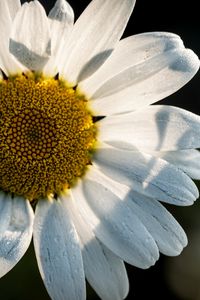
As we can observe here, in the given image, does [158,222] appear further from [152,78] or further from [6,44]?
[6,44]

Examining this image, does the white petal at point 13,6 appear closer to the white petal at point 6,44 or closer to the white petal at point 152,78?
the white petal at point 6,44

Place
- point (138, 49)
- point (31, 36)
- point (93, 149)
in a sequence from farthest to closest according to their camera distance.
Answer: point (93, 149)
point (138, 49)
point (31, 36)

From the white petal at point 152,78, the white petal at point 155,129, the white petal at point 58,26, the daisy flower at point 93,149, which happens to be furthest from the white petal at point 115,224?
the white petal at point 58,26

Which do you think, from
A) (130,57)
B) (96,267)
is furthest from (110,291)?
(130,57)

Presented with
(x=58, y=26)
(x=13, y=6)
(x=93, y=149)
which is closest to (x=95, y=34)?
(x=58, y=26)

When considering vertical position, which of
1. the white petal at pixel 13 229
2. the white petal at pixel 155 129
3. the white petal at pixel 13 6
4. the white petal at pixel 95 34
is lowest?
the white petal at pixel 13 229

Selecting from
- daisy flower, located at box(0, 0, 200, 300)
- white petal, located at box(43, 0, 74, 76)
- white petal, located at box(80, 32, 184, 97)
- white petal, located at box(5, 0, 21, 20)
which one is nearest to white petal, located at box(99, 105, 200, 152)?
daisy flower, located at box(0, 0, 200, 300)
